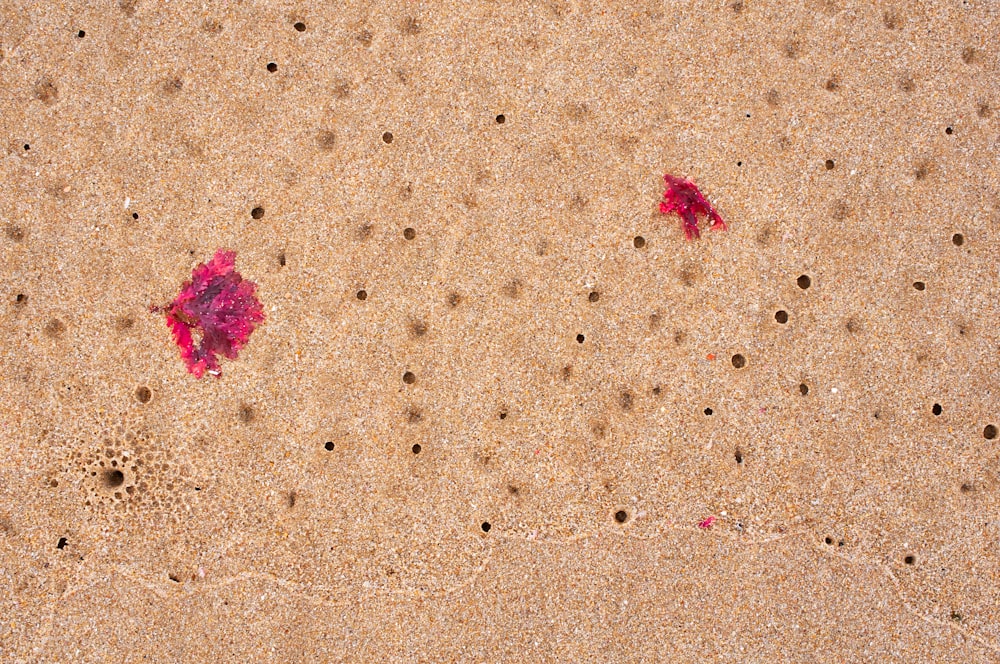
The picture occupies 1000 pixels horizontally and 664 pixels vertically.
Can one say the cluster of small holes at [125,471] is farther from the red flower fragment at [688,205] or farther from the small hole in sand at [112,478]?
the red flower fragment at [688,205]

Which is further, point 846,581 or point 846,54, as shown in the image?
point 846,54

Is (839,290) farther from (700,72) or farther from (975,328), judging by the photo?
(700,72)

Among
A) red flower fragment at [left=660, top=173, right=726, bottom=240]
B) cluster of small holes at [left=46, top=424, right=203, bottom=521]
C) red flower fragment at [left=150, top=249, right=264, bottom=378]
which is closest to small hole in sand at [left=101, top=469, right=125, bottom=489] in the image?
cluster of small holes at [left=46, top=424, right=203, bottom=521]

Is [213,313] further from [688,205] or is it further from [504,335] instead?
[688,205]

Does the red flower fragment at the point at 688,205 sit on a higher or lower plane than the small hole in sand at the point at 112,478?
higher

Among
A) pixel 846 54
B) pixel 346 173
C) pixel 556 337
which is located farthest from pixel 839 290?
pixel 346 173

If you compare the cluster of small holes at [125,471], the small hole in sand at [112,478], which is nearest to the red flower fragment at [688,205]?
the cluster of small holes at [125,471]
